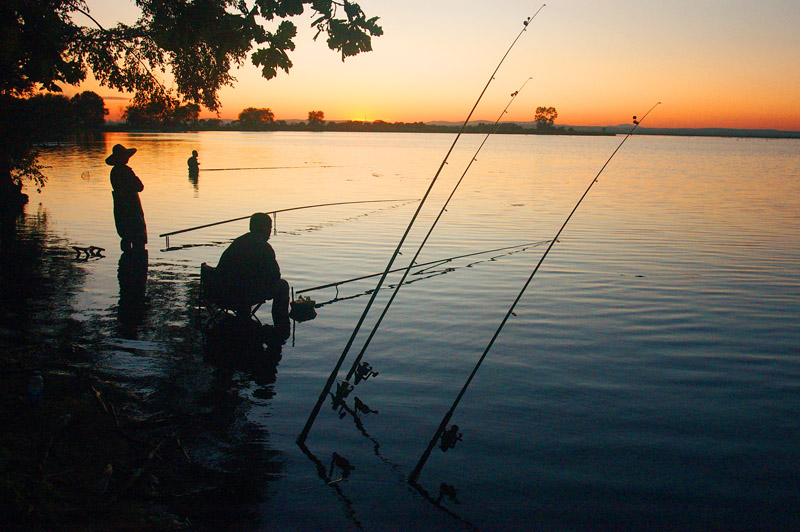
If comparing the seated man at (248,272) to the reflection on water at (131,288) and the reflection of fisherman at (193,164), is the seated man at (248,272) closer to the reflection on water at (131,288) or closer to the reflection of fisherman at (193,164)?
the reflection on water at (131,288)

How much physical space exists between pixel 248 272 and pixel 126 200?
6.56 meters

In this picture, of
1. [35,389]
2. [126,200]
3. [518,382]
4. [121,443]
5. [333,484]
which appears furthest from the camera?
[126,200]

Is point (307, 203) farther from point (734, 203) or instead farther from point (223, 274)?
point (223, 274)

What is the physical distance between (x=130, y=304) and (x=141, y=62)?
362 inches

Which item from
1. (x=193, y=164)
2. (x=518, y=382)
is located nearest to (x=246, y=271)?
(x=518, y=382)

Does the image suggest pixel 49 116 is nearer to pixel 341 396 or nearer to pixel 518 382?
pixel 341 396

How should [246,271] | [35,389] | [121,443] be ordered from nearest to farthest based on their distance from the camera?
[121,443] → [35,389] → [246,271]

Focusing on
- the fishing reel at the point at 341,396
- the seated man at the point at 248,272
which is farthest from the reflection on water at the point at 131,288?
the fishing reel at the point at 341,396

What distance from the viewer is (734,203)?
88.4 ft

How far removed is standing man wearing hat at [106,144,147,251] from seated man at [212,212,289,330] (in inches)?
236

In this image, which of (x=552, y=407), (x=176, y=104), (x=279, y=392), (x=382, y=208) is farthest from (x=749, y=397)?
(x=382, y=208)

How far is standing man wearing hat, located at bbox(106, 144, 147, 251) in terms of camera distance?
12469mm

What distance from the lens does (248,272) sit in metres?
7.40

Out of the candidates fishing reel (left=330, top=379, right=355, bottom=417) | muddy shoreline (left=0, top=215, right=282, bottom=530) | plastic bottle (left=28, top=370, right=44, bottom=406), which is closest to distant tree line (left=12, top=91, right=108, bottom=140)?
muddy shoreline (left=0, top=215, right=282, bottom=530)
